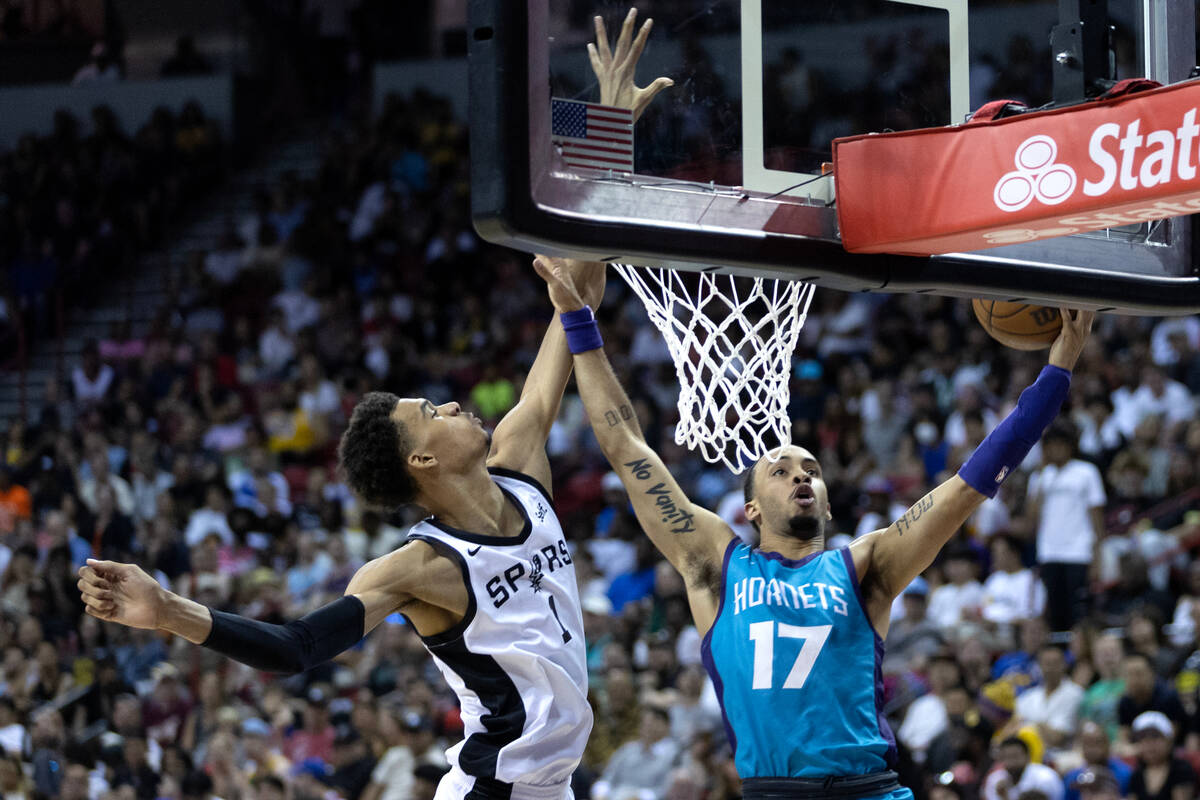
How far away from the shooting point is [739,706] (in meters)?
4.39

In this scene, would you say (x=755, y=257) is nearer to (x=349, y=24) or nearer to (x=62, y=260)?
(x=62, y=260)

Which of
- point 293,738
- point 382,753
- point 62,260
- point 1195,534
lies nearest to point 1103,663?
point 1195,534

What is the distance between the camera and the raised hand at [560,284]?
4.64 metres

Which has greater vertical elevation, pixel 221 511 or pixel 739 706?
pixel 739 706

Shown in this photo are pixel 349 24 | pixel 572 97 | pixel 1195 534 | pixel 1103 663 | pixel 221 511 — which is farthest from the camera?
pixel 349 24

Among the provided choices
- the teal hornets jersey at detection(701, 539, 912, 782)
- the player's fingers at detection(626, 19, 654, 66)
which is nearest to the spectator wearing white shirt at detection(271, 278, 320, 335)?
the teal hornets jersey at detection(701, 539, 912, 782)

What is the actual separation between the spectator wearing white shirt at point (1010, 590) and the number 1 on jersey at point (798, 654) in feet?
16.3

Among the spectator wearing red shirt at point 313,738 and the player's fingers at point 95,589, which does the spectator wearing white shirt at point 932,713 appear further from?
the player's fingers at point 95,589

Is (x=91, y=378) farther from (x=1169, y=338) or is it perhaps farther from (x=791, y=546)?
(x=791, y=546)

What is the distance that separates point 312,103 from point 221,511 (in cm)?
826

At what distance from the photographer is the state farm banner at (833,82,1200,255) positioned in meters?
3.76

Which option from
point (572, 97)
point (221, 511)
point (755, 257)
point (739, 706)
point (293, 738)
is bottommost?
point (293, 738)

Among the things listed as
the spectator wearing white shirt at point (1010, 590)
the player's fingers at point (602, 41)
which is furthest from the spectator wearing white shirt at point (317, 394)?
the player's fingers at point (602, 41)

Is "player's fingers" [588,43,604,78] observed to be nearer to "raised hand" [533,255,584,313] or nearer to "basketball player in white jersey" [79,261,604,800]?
"raised hand" [533,255,584,313]
